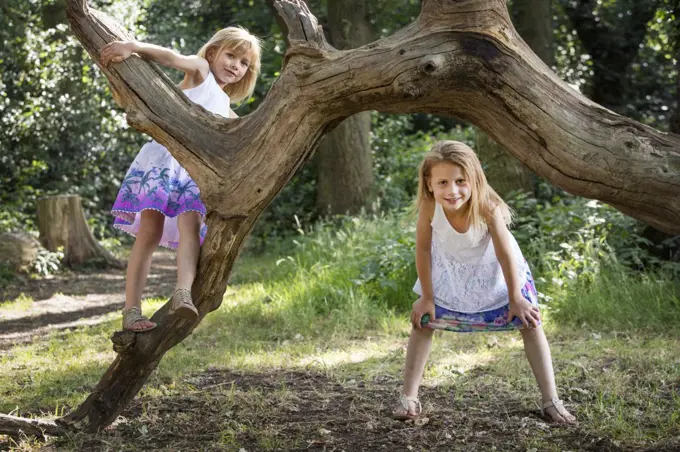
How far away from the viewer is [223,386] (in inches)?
200

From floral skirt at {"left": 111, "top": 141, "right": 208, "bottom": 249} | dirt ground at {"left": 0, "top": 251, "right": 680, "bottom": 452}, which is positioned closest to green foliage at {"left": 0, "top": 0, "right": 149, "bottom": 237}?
dirt ground at {"left": 0, "top": 251, "right": 680, "bottom": 452}

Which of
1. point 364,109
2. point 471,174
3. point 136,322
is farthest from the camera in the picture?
point 136,322

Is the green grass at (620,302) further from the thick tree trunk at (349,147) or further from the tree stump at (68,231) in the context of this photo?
the tree stump at (68,231)

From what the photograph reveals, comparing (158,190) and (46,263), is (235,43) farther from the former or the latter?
(46,263)

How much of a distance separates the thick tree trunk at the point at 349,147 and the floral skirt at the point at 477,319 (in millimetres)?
7013

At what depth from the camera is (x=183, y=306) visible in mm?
3838

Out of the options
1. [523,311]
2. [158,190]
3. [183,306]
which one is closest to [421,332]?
[523,311]

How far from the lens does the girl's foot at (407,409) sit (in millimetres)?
4234

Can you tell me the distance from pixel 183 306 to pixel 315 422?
1027mm

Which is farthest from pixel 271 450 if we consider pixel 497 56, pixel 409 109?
pixel 497 56

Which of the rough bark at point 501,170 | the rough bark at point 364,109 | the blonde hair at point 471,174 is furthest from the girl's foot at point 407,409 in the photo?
the rough bark at point 501,170

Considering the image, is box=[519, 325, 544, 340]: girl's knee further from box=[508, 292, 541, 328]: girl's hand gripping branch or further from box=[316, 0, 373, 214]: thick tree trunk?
box=[316, 0, 373, 214]: thick tree trunk

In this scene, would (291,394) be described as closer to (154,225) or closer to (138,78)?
(154,225)

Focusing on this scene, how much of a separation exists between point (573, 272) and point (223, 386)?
3.29 metres
